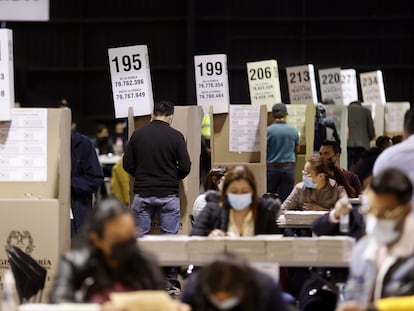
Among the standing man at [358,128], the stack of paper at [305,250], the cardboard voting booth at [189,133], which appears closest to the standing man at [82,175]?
the cardboard voting booth at [189,133]

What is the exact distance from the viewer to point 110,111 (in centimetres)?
2688

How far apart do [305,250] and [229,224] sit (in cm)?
68

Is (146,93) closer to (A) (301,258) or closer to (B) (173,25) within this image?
(A) (301,258)

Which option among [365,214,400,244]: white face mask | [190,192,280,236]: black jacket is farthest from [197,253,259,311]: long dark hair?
[190,192,280,236]: black jacket

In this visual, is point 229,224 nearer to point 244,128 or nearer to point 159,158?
point 159,158

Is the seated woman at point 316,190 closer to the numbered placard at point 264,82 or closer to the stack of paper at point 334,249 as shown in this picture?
the stack of paper at point 334,249

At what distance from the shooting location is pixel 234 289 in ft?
17.7

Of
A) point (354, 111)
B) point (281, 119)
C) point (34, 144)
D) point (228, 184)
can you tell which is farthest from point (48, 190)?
point (354, 111)

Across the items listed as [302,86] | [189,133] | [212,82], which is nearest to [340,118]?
[302,86]

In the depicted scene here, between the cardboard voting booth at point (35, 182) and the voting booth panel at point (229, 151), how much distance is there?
12.6ft

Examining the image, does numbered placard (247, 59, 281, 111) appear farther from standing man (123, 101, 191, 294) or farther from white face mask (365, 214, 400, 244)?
white face mask (365, 214, 400, 244)

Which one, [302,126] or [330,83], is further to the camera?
[330,83]

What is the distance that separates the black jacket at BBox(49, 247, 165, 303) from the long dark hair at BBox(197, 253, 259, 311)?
26 cm

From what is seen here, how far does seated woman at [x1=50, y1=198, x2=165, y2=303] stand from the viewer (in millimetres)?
5406
